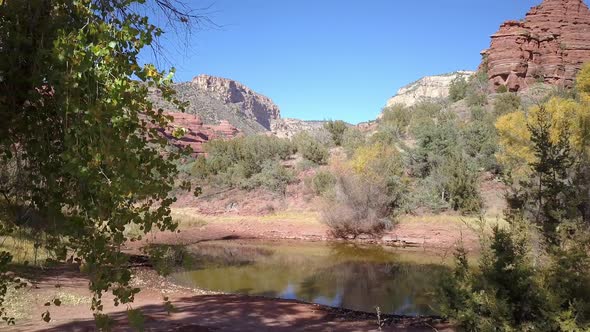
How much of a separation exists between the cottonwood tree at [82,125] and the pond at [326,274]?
31.1 ft

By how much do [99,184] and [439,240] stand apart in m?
Result: 20.3

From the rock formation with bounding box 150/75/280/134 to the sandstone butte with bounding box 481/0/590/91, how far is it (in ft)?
120

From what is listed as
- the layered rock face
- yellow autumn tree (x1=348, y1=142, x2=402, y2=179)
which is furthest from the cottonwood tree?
the layered rock face

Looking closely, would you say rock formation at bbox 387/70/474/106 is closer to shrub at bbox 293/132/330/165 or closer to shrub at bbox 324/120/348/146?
shrub at bbox 324/120/348/146

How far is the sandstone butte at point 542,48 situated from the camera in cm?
4950

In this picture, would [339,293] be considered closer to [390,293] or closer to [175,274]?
[390,293]

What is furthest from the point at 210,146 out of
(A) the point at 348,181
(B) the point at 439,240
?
(B) the point at 439,240

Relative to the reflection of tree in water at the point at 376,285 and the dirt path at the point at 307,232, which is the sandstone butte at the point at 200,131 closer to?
the dirt path at the point at 307,232

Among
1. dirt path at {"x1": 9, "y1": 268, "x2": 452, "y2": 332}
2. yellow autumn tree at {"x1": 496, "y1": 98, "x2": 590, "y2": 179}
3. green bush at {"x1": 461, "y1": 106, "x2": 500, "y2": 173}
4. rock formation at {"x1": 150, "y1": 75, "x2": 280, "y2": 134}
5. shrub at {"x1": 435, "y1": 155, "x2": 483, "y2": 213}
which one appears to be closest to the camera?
dirt path at {"x1": 9, "y1": 268, "x2": 452, "y2": 332}

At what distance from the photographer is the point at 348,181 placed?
22938mm

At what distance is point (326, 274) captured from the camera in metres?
15.6

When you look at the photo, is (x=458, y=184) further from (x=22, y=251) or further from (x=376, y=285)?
(x=22, y=251)

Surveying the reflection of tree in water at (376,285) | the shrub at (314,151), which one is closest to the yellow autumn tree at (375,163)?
the reflection of tree in water at (376,285)

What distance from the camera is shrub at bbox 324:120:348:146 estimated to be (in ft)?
143
